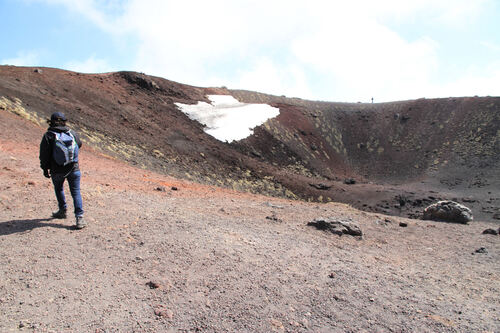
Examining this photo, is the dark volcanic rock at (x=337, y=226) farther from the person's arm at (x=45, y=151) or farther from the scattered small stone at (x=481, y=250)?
the person's arm at (x=45, y=151)

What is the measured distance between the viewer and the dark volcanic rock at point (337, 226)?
303 inches

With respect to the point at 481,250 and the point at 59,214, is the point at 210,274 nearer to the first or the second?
the point at 59,214

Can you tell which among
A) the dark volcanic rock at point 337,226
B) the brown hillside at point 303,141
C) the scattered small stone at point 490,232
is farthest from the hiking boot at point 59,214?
the scattered small stone at point 490,232

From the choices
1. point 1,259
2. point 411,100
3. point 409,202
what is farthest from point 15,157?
point 411,100

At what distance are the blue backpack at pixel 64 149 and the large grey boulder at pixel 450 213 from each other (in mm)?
12844

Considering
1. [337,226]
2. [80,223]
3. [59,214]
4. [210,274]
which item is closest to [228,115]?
[337,226]

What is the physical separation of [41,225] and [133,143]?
13.4 metres

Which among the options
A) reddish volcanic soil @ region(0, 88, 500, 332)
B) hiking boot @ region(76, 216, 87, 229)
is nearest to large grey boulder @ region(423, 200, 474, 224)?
reddish volcanic soil @ region(0, 88, 500, 332)

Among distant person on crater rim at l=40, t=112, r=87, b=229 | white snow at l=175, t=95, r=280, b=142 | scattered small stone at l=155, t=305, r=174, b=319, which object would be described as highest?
white snow at l=175, t=95, r=280, b=142

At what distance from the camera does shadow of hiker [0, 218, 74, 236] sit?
5066mm

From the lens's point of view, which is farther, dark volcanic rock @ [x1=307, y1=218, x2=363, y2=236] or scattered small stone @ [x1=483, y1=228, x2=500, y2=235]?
scattered small stone @ [x1=483, y1=228, x2=500, y2=235]

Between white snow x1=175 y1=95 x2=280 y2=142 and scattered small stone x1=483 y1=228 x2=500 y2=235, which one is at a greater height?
white snow x1=175 y1=95 x2=280 y2=142

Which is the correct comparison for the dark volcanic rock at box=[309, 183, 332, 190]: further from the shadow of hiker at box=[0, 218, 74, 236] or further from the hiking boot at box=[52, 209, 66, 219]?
the shadow of hiker at box=[0, 218, 74, 236]

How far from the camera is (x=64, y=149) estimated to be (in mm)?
5379
